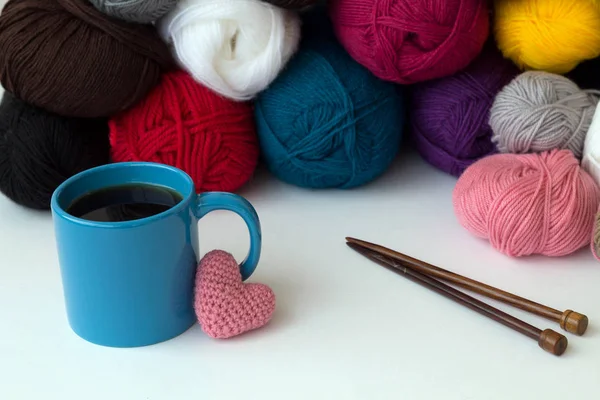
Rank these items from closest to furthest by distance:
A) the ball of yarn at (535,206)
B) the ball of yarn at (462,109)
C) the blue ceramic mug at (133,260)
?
the blue ceramic mug at (133,260)
the ball of yarn at (535,206)
the ball of yarn at (462,109)

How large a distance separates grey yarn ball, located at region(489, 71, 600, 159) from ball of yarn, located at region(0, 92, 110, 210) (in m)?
0.41

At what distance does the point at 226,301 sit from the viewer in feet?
1.80

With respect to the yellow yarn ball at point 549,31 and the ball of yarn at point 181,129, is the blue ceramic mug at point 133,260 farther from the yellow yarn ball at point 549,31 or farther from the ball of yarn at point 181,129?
the yellow yarn ball at point 549,31

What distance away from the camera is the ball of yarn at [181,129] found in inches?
28.2

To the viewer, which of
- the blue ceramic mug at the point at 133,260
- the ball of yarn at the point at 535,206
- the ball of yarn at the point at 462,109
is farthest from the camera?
the ball of yarn at the point at 462,109

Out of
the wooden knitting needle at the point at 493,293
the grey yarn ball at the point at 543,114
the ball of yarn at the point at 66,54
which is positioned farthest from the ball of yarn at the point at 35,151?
the grey yarn ball at the point at 543,114

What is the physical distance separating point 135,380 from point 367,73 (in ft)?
1.28

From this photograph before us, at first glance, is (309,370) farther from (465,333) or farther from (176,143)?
(176,143)

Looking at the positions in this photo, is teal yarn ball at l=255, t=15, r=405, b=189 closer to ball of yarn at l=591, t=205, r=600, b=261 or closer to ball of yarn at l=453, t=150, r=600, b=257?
ball of yarn at l=453, t=150, r=600, b=257

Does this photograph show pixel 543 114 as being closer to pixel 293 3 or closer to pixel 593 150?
pixel 593 150

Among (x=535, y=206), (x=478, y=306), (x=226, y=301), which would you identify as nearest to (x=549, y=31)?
(x=535, y=206)

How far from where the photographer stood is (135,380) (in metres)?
0.52

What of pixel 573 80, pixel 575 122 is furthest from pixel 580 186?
pixel 573 80

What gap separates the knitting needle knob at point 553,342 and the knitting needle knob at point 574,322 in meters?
0.02
